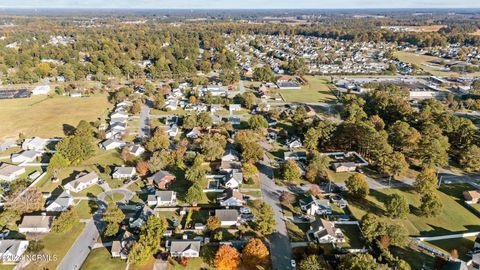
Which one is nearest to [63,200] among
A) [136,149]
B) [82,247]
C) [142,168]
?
A: [82,247]

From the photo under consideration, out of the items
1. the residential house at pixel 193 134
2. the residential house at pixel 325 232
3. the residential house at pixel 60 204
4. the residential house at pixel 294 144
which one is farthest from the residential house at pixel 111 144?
the residential house at pixel 325 232

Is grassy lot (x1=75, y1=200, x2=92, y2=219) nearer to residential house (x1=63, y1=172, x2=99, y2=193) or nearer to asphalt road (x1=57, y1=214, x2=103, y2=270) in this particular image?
asphalt road (x1=57, y1=214, x2=103, y2=270)

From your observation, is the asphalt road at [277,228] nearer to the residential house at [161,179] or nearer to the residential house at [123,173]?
the residential house at [161,179]

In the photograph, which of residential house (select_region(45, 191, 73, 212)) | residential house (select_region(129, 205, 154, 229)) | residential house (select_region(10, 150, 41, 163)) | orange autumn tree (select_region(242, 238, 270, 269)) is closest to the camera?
orange autumn tree (select_region(242, 238, 270, 269))

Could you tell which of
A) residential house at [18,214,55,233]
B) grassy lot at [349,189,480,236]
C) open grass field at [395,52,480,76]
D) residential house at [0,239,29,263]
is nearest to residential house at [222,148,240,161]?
grassy lot at [349,189,480,236]

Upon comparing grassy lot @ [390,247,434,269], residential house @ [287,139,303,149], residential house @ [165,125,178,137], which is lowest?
grassy lot @ [390,247,434,269]

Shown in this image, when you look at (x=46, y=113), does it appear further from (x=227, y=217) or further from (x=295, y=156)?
(x=227, y=217)

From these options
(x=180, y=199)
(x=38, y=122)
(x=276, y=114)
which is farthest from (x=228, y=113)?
(x=38, y=122)
